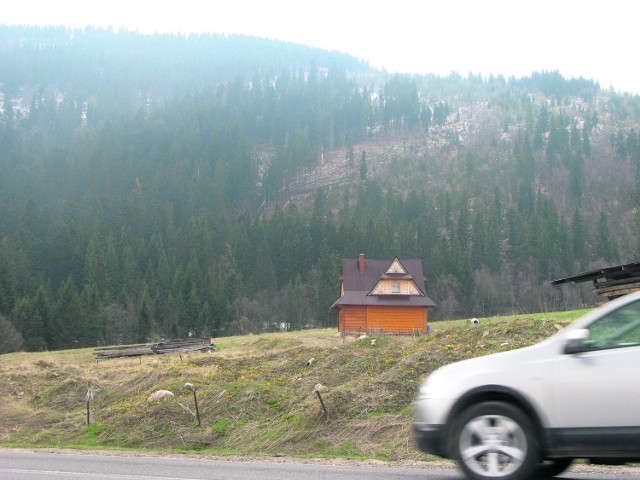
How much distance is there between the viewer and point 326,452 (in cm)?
1371

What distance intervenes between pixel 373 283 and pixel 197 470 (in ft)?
149

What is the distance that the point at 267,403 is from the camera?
17250mm

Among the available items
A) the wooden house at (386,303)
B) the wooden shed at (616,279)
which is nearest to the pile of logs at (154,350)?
the wooden house at (386,303)

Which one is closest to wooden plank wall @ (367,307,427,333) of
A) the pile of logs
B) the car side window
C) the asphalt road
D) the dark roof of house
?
the dark roof of house

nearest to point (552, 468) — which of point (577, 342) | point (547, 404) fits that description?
point (547, 404)

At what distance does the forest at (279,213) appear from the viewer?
79.6 metres

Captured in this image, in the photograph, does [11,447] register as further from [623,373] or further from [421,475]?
[623,373]

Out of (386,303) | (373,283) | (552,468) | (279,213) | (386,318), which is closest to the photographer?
(552,468)

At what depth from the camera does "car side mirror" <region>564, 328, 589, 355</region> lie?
6703 mm

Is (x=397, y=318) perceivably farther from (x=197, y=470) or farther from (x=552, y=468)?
(x=552, y=468)

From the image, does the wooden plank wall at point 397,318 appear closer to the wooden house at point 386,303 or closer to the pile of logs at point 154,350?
the wooden house at point 386,303

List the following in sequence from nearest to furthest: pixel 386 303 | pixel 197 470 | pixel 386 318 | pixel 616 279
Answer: pixel 197 470 → pixel 616 279 → pixel 386 303 → pixel 386 318

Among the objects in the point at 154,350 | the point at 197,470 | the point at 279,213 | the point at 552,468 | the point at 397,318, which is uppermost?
the point at 279,213

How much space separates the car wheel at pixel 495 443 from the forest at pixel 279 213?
58745mm
